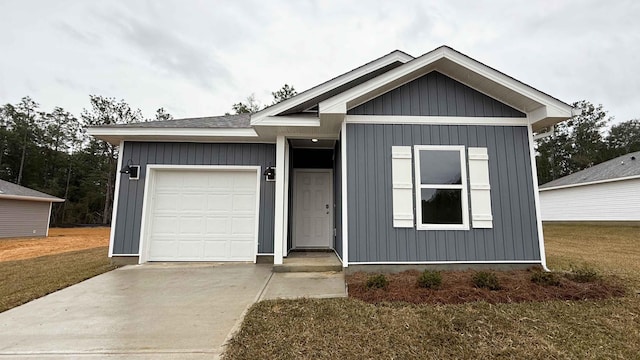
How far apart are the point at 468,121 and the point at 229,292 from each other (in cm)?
481

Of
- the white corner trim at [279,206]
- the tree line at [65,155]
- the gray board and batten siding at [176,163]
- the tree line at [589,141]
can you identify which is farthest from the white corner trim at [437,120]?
the tree line at [65,155]

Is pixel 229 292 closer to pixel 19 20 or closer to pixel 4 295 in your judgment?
pixel 4 295

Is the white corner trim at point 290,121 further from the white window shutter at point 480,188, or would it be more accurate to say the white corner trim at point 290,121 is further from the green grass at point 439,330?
the green grass at point 439,330

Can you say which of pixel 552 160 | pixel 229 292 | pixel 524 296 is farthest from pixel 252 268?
pixel 552 160

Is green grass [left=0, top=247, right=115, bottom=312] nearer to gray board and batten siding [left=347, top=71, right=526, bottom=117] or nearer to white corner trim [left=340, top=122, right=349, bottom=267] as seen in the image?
white corner trim [left=340, top=122, right=349, bottom=267]

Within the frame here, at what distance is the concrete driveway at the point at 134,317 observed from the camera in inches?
96.6

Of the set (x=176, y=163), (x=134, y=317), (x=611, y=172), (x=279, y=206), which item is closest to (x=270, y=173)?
(x=279, y=206)

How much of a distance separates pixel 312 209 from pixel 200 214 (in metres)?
2.56

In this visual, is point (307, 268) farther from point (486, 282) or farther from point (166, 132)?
point (166, 132)

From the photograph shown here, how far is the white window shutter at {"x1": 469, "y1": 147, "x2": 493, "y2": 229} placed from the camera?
4.93 metres

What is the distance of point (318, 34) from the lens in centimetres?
1292

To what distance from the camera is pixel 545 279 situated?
13.1 ft

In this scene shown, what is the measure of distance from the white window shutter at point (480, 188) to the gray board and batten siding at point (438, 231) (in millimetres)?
91

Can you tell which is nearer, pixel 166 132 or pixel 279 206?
pixel 279 206
